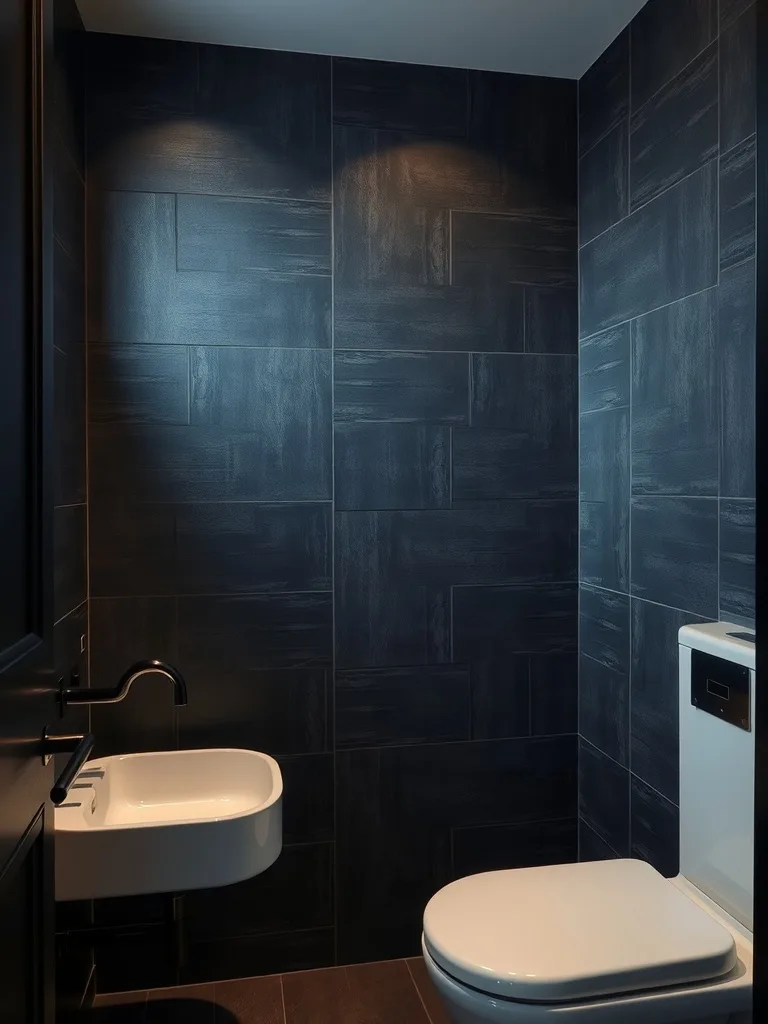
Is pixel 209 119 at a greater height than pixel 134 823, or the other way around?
pixel 209 119

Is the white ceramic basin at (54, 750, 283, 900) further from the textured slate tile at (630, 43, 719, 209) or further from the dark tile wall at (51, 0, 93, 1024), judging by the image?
the textured slate tile at (630, 43, 719, 209)

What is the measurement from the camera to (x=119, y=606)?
2.11 m

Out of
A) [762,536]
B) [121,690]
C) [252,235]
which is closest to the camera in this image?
[762,536]

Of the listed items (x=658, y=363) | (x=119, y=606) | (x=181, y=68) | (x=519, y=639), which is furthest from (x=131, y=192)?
(x=519, y=639)

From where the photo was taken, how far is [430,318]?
2.25 m

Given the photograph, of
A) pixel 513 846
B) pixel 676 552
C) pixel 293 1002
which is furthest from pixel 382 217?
pixel 293 1002

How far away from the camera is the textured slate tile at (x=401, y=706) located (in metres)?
2.23

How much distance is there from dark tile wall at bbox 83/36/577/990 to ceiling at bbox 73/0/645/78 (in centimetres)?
6

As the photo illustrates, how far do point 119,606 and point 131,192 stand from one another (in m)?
1.13

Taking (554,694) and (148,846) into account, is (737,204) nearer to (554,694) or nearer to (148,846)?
(554,694)

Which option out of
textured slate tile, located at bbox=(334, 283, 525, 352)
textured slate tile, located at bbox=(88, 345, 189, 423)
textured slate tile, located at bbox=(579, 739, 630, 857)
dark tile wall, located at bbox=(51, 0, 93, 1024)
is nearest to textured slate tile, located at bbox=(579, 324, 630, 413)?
textured slate tile, located at bbox=(334, 283, 525, 352)

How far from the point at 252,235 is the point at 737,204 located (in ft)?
4.05

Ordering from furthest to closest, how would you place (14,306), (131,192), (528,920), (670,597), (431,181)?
(431,181) < (131,192) < (670,597) < (528,920) < (14,306)

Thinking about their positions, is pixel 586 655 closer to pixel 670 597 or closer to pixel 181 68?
pixel 670 597
